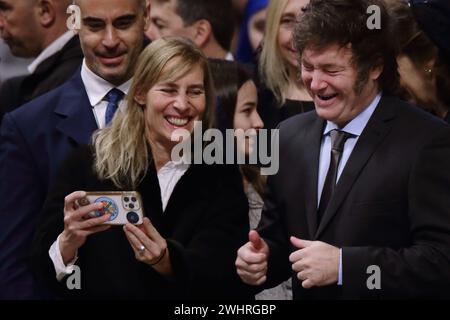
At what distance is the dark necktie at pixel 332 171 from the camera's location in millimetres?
3385

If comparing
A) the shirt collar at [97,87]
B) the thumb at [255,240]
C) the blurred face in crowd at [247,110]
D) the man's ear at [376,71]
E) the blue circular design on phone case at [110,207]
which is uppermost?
the man's ear at [376,71]

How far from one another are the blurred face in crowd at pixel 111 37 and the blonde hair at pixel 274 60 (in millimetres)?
602

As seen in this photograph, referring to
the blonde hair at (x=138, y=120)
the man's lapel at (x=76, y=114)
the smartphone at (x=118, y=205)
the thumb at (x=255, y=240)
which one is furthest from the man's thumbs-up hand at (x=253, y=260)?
the man's lapel at (x=76, y=114)

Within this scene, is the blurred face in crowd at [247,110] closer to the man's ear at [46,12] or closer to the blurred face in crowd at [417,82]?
the blurred face in crowd at [417,82]

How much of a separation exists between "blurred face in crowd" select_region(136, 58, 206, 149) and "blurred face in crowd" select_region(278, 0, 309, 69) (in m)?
0.67

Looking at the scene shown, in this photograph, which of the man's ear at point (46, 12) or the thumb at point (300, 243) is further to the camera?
the man's ear at point (46, 12)

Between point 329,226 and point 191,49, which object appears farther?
point 191,49

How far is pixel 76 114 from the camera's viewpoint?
3764 mm

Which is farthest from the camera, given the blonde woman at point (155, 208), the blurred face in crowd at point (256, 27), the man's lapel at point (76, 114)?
the blurred face in crowd at point (256, 27)

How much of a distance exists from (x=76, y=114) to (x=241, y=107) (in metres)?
0.72

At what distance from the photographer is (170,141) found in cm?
360

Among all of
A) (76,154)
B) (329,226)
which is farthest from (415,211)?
(76,154)
